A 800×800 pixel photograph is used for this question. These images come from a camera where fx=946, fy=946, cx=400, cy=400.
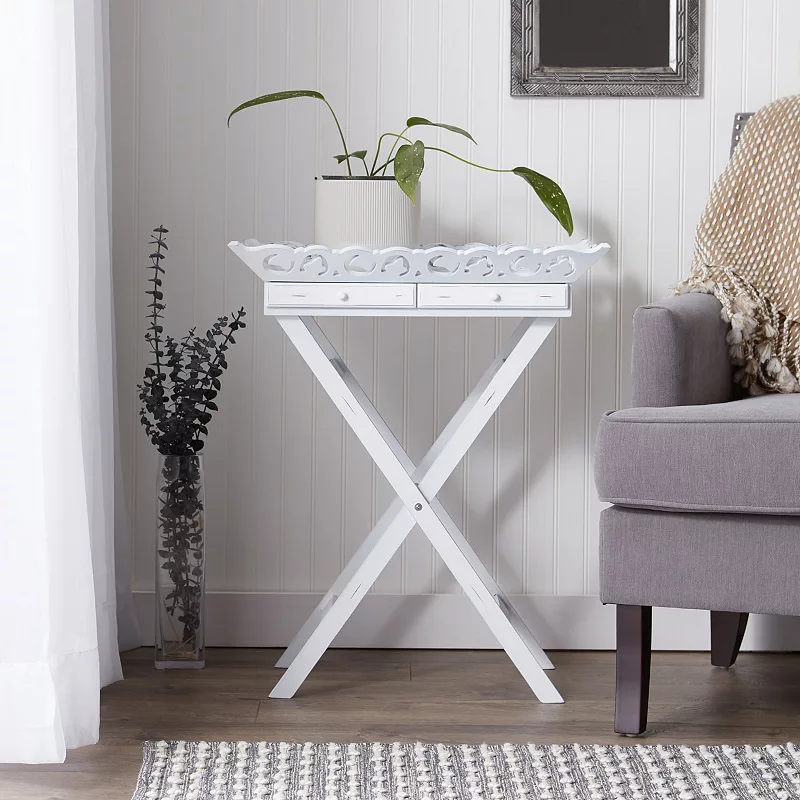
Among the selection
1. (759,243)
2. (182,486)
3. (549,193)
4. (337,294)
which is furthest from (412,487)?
(759,243)

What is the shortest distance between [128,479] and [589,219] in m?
1.07

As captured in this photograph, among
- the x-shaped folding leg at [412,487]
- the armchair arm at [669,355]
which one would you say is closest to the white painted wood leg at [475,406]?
the x-shaped folding leg at [412,487]

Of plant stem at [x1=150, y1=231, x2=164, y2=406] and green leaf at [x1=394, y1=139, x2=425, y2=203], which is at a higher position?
green leaf at [x1=394, y1=139, x2=425, y2=203]

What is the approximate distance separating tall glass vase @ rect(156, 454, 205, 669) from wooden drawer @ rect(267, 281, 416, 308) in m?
0.38

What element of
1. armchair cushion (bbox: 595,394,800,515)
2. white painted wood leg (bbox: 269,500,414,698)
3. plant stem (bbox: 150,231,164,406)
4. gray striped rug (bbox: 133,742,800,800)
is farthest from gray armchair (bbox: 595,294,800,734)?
plant stem (bbox: 150,231,164,406)

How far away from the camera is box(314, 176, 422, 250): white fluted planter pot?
1582 millimetres

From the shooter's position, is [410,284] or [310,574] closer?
[410,284]

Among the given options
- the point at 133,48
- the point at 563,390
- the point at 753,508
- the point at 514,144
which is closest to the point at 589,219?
the point at 514,144

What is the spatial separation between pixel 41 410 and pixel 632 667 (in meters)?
0.89

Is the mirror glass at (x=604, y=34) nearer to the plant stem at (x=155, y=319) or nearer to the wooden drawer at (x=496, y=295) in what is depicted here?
the wooden drawer at (x=496, y=295)

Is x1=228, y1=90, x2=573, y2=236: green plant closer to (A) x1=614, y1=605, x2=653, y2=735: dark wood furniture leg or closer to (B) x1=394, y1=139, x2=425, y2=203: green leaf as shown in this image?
(B) x1=394, y1=139, x2=425, y2=203: green leaf

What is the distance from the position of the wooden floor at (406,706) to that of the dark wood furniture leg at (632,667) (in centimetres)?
3

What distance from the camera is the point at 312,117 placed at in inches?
74.6

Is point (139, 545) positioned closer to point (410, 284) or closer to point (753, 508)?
point (410, 284)
